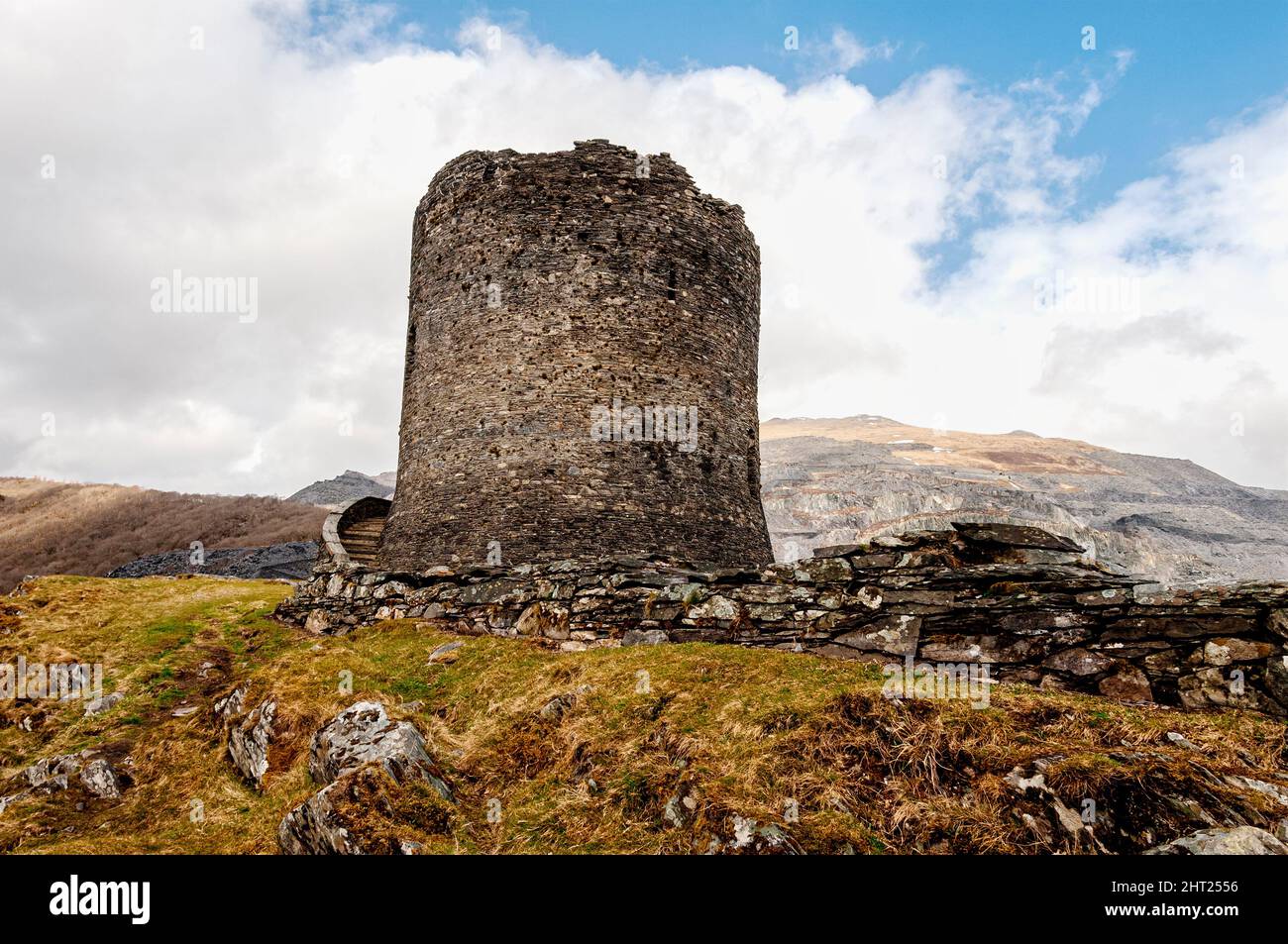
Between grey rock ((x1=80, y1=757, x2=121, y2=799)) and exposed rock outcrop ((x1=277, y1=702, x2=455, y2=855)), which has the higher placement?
exposed rock outcrop ((x1=277, y1=702, x2=455, y2=855))

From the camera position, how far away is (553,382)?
18.0m

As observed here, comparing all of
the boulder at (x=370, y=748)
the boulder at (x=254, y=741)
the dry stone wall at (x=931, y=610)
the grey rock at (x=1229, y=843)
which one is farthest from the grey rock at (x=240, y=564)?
the grey rock at (x=1229, y=843)

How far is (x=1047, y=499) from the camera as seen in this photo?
7644cm

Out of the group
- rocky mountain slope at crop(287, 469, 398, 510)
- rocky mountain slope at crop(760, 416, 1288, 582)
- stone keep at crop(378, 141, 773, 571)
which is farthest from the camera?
rocky mountain slope at crop(287, 469, 398, 510)

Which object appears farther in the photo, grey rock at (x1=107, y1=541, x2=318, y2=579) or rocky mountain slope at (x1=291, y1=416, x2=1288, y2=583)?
rocky mountain slope at (x1=291, y1=416, x2=1288, y2=583)

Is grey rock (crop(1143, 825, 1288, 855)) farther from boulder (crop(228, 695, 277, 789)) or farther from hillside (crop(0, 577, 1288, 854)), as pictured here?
boulder (crop(228, 695, 277, 789))

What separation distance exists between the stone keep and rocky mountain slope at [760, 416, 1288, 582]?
30.5m

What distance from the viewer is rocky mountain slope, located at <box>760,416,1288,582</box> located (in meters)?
63.4

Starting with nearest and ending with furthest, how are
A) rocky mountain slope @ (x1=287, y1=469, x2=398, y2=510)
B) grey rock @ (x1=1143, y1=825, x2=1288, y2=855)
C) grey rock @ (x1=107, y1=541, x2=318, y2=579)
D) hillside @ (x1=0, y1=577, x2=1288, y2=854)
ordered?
grey rock @ (x1=1143, y1=825, x2=1288, y2=855) → hillside @ (x1=0, y1=577, x2=1288, y2=854) → grey rock @ (x1=107, y1=541, x2=318, y2=579) → rocky mountain slope @ (x1=287, y1=469, x2=398, y2=510)

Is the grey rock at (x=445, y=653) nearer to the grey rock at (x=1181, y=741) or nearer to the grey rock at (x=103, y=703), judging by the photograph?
the grey rock at (x=103, y=703)

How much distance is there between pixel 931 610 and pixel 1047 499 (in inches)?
3004

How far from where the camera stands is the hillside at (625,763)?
5977 mm

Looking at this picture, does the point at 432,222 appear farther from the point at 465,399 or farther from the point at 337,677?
the point at 337,677

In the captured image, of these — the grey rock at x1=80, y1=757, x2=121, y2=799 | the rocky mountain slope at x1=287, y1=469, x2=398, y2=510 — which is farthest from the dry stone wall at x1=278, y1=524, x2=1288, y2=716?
the rocky mountain slope at x1=287, y1=469, x2=398, y2=510
